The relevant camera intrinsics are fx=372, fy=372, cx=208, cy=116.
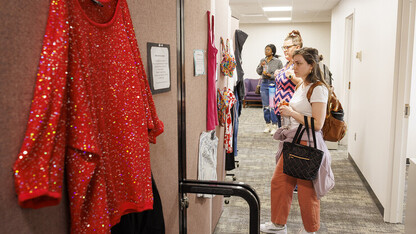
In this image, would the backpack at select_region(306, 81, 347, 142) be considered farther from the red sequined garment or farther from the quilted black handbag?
the red sequined garment

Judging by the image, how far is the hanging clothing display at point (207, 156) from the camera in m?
1.96

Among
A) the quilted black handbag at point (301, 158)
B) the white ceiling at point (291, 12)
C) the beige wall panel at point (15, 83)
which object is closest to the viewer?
the beige wall panel at point (15, 83)

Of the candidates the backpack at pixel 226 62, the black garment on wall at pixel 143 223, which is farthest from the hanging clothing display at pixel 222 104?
the black garment on wall at pixel 143 223

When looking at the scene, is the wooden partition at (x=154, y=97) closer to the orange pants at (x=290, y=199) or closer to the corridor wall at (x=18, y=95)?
the corridor wall at (x=18, y=95)

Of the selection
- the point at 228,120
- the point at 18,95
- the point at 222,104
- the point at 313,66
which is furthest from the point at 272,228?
the point at 18,95

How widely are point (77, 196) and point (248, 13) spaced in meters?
9.27

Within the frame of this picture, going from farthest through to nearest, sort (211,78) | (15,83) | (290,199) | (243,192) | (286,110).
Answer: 1. (290,199)
2. (286,110)
3. (211,78)
4. (243,192)
5. (15,83)

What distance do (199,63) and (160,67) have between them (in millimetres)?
650

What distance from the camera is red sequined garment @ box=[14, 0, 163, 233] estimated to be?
0.56m

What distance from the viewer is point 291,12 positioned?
30.3ft

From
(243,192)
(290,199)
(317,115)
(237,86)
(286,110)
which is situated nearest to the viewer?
(243,192)

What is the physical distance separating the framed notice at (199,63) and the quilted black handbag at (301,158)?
79 centimetres

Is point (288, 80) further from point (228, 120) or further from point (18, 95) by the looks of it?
point (18, 95)

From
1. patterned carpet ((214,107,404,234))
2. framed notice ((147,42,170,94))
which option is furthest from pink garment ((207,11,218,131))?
patterned carpet ((214,107,404,234))
